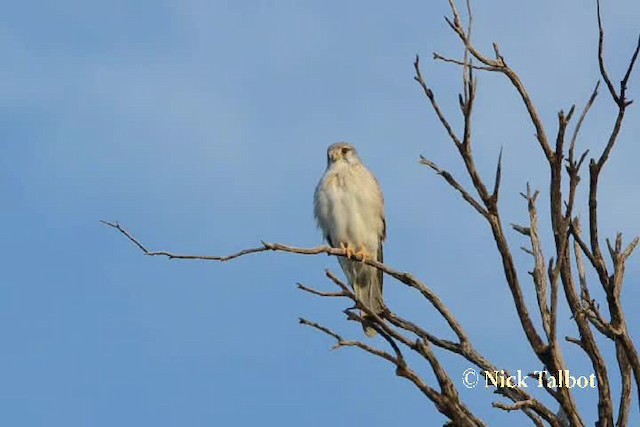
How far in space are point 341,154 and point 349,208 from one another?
58cm

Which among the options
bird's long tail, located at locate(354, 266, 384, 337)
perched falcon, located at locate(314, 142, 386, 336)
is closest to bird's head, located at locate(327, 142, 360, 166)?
perched falcon, located at locate(314, 142, 386, 336)

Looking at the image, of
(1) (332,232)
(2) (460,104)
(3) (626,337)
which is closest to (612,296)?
(3) (626,337)

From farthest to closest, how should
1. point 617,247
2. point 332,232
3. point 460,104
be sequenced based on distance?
point 332,232
point 617,247
point 460,104

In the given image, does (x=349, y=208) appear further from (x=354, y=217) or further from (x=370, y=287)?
(x=370, y=287)

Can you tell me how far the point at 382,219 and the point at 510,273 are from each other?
4.12 m

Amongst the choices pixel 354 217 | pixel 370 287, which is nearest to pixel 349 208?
pixel 354 217

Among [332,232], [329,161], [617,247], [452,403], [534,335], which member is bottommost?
[452,403]

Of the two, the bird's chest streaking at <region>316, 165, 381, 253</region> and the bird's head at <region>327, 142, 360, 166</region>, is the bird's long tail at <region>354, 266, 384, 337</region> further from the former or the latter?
the bird's head at <region>327, 142, 360, 166</region>

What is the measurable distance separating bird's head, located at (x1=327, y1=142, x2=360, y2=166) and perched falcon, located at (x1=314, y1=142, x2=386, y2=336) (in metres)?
0.03

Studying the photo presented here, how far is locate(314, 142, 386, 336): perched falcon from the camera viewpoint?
8750mm

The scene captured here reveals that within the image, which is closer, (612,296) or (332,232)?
(612,296)

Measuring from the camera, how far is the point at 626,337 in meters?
4.95

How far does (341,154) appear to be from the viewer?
Answer: 9133 mm

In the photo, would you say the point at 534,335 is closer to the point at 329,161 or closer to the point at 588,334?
the point at 588,334
